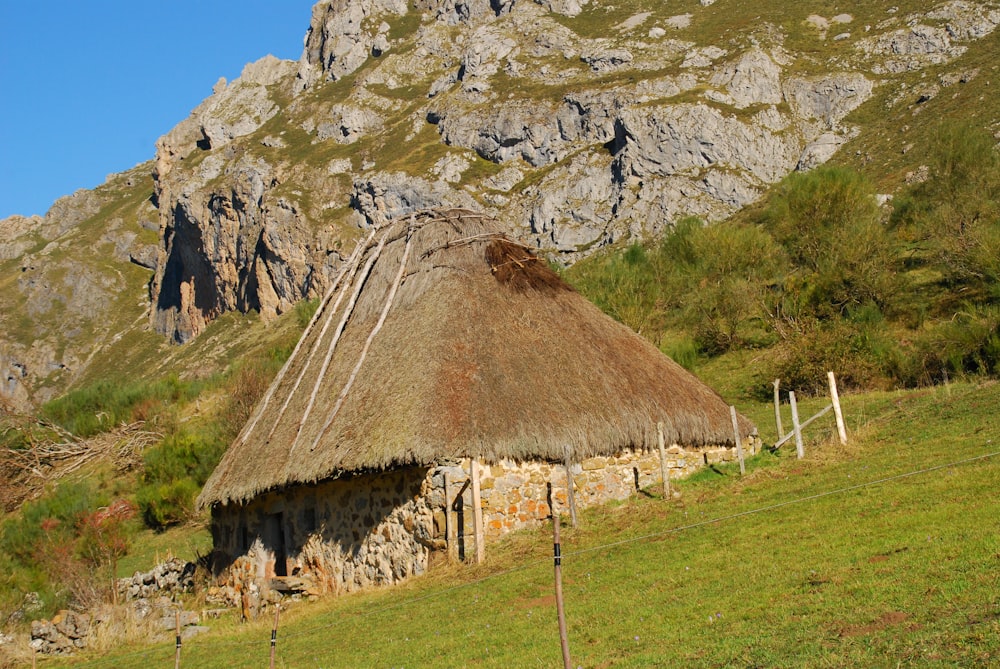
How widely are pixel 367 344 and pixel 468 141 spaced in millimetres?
97744

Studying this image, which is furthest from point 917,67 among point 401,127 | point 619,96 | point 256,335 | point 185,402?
point 185,402

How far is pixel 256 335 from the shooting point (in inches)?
3979

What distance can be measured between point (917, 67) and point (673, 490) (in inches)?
3541

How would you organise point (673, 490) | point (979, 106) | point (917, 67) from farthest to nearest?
point (917, 67) < point (979, 106) < point (673, 490)

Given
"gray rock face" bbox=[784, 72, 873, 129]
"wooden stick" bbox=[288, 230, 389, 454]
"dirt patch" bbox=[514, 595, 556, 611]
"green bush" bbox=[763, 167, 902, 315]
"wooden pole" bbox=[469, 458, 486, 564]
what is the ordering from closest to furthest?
"dirt patch" bbox=[514, 595, 556, 611]
"wooden pole" bbox=[469, 458, 486, 564]
"wooden stick" bbox=[288, 230, 389, 454]
"green bush" bbox=[763, 167, 902, 315]
"gray rock face" bbox=[784, 72, 873, 129]

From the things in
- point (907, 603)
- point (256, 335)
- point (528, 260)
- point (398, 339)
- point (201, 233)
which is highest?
point (201, 233)

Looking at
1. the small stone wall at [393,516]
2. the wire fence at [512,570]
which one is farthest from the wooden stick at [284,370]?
the wire fence at [512,570]

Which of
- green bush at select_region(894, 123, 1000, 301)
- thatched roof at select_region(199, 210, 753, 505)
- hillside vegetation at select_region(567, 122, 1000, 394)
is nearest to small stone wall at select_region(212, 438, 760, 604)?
thatched roof at select_region(199, 210, 753, 505)

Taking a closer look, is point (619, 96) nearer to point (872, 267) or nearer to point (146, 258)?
point (872, 267)

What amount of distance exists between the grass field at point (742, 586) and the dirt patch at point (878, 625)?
2 centimetres

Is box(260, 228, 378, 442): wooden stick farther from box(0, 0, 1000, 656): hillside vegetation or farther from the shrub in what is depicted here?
the shrub

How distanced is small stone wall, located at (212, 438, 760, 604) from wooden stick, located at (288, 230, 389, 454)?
1473mm

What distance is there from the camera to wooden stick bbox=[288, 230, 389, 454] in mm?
17250

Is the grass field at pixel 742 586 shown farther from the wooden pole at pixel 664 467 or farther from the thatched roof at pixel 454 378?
the thatched roof at pixel 454 378
